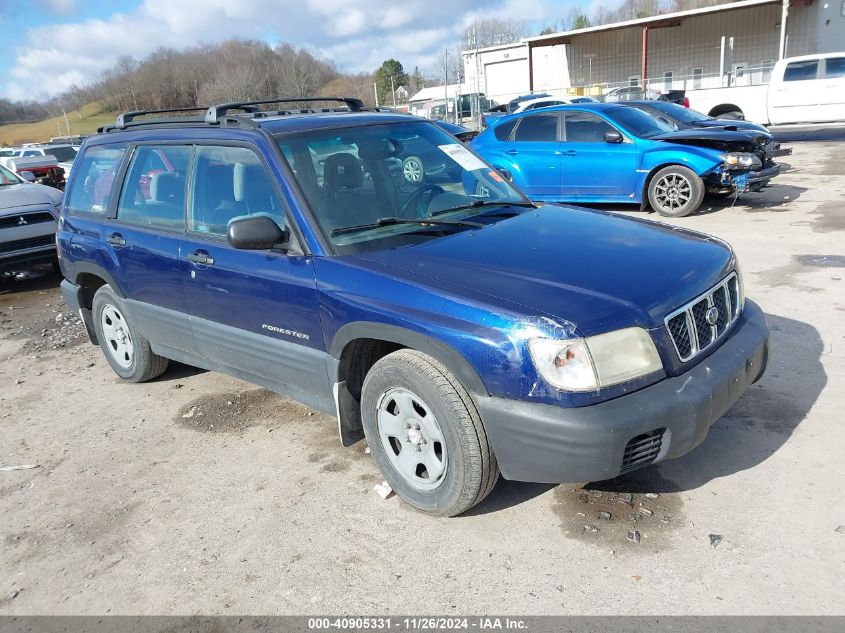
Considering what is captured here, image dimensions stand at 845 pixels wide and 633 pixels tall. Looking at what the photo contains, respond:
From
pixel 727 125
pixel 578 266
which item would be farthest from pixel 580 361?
pixel 727 125

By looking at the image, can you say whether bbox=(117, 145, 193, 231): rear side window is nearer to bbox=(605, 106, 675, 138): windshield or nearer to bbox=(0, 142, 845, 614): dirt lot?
bbox=(0, 142, 845, 614): dirt lot

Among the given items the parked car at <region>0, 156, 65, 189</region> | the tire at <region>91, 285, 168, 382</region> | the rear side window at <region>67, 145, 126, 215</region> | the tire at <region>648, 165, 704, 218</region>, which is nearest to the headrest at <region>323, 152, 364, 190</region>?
the rear side window at <region>67, 145, 126, 215</region>

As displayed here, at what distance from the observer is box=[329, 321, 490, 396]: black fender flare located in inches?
111

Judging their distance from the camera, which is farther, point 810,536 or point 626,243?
point 626,243

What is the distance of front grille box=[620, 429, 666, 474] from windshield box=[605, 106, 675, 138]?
26.3 ft

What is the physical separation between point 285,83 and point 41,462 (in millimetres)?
46625

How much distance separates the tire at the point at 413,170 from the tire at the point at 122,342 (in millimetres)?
2376

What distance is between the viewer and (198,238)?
4070 mm

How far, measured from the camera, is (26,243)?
8.74 meters

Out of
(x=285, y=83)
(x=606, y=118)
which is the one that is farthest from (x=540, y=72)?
(x=606, y=118)

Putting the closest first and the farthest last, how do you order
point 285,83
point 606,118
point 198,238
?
point 198,238 < point 606,118 < point 285,83

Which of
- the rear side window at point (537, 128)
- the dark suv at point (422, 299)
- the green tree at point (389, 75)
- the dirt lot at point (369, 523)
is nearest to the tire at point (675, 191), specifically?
the rear side window at point (537, 128)

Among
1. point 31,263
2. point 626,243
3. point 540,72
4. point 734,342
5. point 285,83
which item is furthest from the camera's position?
point 285,83

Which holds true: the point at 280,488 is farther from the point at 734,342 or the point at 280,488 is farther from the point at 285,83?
the point at 285,83
